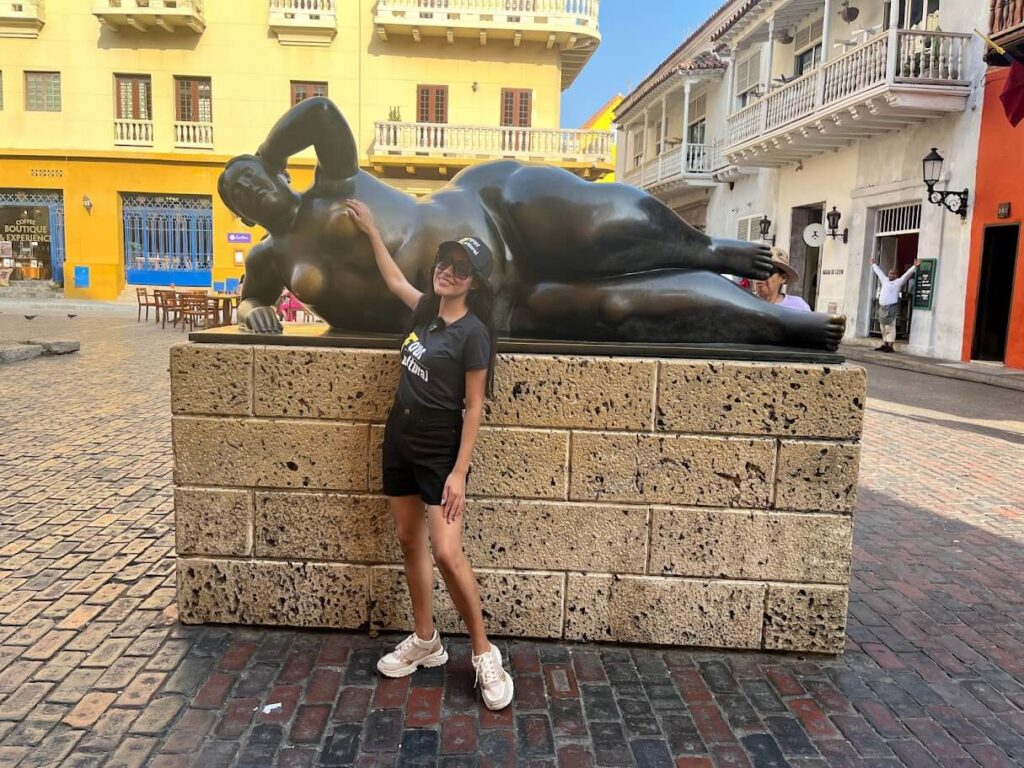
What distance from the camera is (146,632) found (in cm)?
A: 330

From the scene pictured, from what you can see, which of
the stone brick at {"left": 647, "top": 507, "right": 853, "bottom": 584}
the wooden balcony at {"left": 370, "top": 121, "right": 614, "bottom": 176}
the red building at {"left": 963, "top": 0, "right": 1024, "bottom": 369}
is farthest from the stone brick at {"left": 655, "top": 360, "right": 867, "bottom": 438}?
the wooden balcony at {"left": 370, "top": 121, "right": 614, "bottom": 176}

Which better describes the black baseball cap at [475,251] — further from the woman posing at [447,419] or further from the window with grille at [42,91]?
the window with grille at [42,91]

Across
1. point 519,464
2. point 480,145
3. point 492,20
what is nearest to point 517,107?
point 480,145

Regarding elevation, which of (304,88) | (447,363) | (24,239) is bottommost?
(447,363)

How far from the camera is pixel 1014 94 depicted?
12.5m

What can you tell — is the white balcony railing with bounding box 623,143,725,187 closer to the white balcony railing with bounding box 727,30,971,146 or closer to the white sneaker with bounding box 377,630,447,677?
the white balcony railing with bounding box 727,30,971,146

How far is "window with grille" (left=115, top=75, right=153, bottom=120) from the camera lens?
24.6 m

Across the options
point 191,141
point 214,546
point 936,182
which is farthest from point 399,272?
point 191,141

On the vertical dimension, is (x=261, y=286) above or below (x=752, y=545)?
above

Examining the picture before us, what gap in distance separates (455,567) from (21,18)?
27649 mm

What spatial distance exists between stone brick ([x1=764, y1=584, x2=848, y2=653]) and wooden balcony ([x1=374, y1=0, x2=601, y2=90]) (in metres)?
23.3

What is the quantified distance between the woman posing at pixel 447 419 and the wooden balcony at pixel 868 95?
14.4 metres

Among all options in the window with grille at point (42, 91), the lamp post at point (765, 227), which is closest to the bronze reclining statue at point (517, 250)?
the lamp post at point (765, 227)

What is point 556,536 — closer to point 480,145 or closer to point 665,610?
point 665,610
